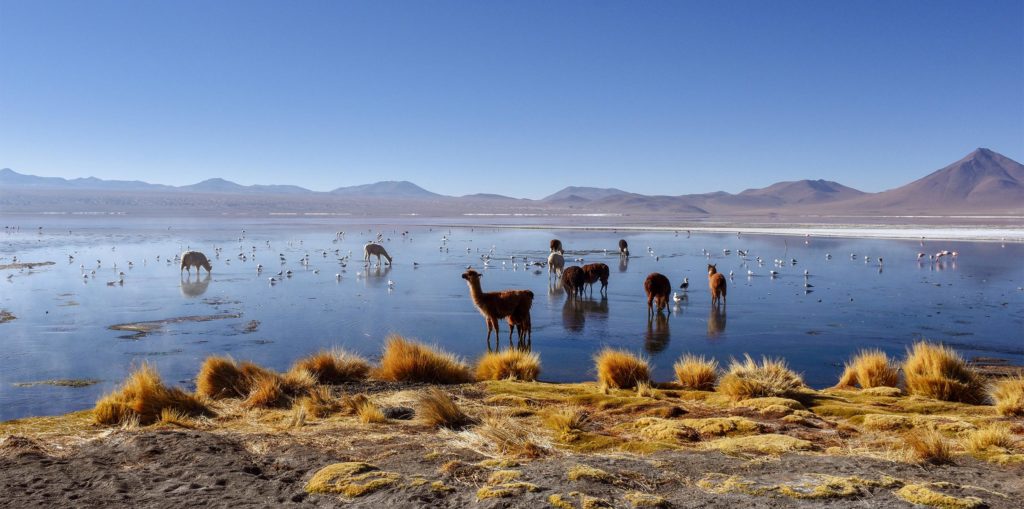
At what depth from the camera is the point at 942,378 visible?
28.5ft

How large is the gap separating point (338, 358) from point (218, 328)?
204 inches

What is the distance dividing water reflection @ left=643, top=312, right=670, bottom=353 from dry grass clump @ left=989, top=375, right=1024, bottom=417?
17.7 feet

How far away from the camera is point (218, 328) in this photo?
1392 centimetres

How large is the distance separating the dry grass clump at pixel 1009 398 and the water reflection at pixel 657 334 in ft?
17.7

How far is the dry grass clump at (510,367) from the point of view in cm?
1002

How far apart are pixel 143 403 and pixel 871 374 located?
9.27m

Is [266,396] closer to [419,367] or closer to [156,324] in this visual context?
[419,367]

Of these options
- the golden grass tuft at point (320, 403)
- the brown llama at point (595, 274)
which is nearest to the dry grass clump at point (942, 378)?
the golden grass tuft at point (320, 403)

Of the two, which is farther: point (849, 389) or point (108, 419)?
point (849, 389)

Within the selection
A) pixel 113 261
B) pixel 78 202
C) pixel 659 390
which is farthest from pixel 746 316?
pixel 78 202

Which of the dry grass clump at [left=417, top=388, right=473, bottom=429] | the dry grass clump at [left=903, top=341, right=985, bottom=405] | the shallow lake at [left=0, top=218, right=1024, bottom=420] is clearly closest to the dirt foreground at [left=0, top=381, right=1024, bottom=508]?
the dry grass clump at [left=417, top=388, right=473, bottom=429]

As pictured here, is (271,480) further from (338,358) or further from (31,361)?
(31,361)

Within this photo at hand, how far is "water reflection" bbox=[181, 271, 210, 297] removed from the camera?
61.8ft

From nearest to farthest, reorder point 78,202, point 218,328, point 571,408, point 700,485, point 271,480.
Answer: point 700,485 → point 271,480 → point 571,408 → point 218,328 → point 78,202
